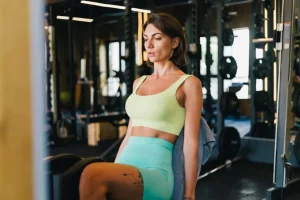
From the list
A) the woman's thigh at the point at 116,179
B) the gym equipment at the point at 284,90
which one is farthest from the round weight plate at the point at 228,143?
the woman's thigh at the point at 116,179

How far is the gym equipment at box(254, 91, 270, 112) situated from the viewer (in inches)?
181

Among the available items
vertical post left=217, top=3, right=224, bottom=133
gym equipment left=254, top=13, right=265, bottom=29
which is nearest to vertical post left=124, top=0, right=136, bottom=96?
vertical post left=217, top=3, right=224, bottom=133

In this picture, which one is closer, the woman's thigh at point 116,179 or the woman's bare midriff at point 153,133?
the woman's thigh at point 116,179

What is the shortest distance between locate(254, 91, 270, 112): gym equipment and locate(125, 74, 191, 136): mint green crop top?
11.9 ft

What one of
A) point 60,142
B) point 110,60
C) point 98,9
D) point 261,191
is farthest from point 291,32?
point 110,60

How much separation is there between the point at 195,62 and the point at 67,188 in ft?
11.3

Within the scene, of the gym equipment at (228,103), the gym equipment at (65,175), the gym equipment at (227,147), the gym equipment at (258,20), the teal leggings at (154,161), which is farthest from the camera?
the gym equipment at (258,20)

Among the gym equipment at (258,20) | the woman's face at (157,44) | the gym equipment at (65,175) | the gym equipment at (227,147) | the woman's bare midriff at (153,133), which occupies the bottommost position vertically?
the gym equipment at (227,147)

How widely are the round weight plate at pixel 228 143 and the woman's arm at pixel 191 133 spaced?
3124mm

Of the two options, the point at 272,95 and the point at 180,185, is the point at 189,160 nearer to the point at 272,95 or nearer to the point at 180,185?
the point at 180,185

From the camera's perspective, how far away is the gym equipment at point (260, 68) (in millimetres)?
4629

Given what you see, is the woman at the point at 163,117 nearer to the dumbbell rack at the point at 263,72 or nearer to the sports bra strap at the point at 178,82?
the sports bra strap at the point at 178,82

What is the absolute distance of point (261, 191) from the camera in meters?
3.35

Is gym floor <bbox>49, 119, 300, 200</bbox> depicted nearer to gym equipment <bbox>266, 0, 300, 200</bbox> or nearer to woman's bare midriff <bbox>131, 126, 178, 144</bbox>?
gym equipment <bbox>266, 0, 300, 200</bbox>
